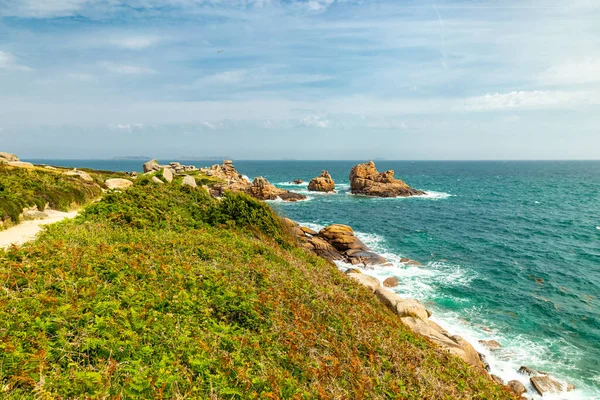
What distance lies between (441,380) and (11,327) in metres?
10.3

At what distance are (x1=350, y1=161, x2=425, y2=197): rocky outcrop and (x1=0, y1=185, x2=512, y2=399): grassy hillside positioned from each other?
70.6 meters

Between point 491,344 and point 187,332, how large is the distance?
18.5 metres

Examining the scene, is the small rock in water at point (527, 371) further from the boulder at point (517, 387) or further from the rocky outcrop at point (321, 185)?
the rocky outcrop at point (321, 185)

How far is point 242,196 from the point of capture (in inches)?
858

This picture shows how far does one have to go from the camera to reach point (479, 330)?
19.8m

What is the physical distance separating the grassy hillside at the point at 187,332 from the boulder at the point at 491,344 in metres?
8.88

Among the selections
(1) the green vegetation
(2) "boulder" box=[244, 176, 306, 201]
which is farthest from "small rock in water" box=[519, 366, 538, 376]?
(2) "boulder" box=[244, 176, 306, 201]

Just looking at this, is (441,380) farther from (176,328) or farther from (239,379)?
(176,328)

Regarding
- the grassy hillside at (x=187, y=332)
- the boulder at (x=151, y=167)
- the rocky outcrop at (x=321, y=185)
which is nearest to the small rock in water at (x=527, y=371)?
the grassy hillside at (x=187, y=332)

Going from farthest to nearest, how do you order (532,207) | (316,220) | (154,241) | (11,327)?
(532,207)
(316,220)
(154,241)
(11,327)

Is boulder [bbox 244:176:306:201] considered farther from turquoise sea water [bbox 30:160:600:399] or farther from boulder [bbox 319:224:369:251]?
boulder [bbox 319:224:369:251]

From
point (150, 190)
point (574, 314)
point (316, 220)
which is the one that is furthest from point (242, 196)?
point (316, 220)

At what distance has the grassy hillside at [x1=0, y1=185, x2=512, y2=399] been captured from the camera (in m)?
5.62

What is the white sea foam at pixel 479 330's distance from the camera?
16.0 meters
